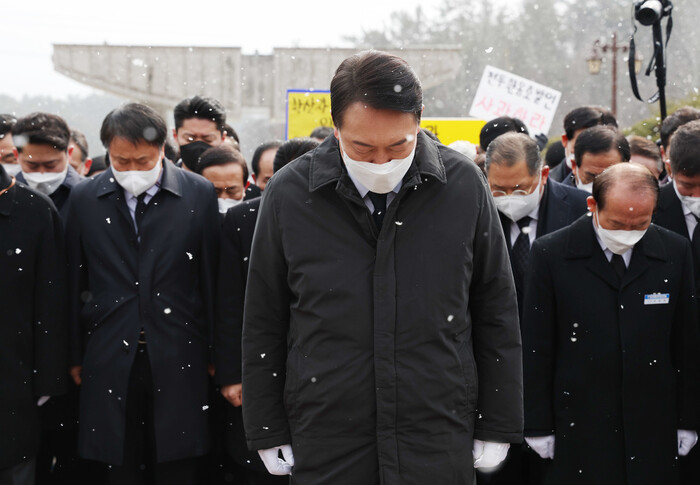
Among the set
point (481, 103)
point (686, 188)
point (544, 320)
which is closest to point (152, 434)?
point (544, 320)

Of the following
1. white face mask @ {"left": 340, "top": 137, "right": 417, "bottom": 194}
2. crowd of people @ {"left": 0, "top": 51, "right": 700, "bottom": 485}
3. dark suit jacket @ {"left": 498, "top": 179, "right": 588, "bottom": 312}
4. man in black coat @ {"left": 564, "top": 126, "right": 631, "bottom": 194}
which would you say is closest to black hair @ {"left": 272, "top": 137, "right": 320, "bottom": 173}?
crowd of people @ {"left": 0, "top": 51, "right": 700, "bottom": 485}

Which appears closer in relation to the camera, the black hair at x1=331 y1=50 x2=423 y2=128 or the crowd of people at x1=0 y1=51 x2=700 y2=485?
the black hair at x1=331 y1=50 x2=423 y2=128

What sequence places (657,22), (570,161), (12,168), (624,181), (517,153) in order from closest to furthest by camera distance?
(624,181) → (517,153) → (12,168) → (570,161) → (657,22)

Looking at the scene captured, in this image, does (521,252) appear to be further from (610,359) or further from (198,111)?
(198,111)

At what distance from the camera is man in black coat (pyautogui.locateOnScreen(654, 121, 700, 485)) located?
15.7 feet

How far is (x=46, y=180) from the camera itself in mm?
5309

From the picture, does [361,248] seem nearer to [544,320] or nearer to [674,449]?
[544,320]

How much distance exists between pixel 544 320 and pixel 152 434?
2.09 meters

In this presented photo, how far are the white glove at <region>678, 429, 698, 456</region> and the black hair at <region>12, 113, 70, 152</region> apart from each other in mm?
3832

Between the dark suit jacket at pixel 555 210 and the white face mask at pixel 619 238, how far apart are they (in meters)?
0.53

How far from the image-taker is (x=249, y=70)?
19.3 m

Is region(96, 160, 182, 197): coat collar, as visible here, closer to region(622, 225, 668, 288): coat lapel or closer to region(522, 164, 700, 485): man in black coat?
region(522, 164, 700, 485): man in black coat

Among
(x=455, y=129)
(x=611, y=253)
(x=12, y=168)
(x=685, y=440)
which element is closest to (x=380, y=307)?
(x=611, y=253)

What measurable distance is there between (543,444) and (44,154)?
3.32 meters
